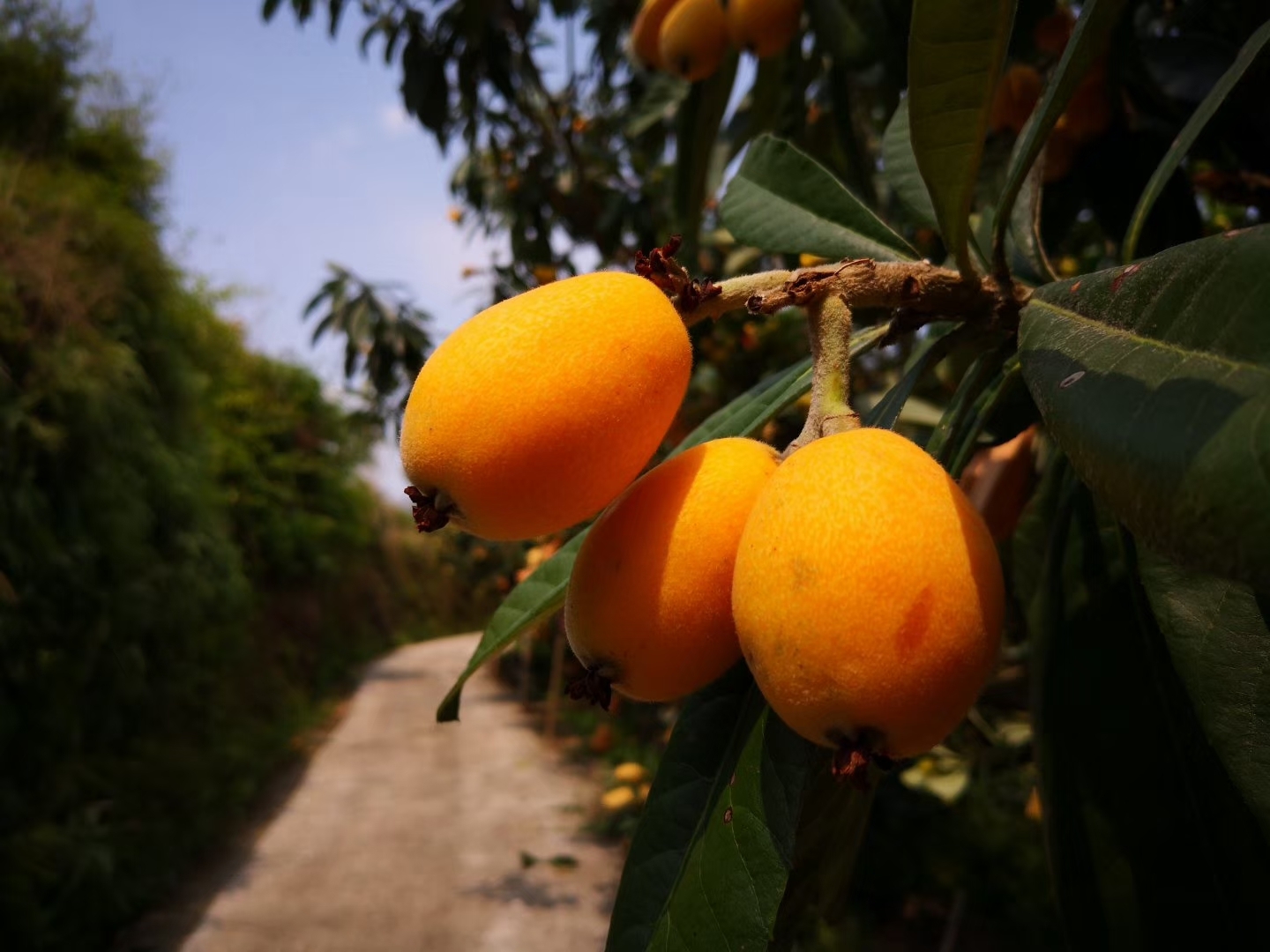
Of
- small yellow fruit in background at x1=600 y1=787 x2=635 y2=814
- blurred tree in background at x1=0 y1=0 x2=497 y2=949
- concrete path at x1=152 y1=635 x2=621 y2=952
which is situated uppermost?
blurred tree in background at x1=0 y1=0 x2=497 y2=949

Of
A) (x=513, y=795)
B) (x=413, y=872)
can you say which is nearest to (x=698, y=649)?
(x=413, y=872)

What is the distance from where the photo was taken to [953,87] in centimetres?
52

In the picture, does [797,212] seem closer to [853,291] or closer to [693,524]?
[853,291]

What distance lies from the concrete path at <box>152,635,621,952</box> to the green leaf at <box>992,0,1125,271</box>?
136 inches

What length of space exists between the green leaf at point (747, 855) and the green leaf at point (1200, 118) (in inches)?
19.4

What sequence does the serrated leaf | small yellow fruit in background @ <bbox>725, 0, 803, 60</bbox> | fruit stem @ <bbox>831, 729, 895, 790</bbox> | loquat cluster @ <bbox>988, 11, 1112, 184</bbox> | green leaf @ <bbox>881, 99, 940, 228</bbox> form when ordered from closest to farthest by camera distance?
fruit stem @ <bbox>831, 729, 895, 790</bbox> → green leaf @ <bbox>881, 99, 940, 228</bbox> → loquat cluster @ <bbox>988, 11, 1112, 184</bbox> → small yellow fruit in background @ <bbox>725, 0, 803, 60</bbox> → the serrated leaf

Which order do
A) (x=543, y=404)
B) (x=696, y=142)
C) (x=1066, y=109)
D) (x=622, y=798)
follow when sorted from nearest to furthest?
(x=543, y=404) → (x=1066, y=109) → (x=696, y=142) → (x=622, y=798)

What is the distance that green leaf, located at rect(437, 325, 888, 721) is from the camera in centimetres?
67

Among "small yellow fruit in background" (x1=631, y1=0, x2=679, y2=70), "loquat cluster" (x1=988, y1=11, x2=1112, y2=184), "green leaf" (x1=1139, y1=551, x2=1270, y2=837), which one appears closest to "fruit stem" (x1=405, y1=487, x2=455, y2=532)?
"green leaf" (x1=1139, y1=551, x2=1270, y2=837)

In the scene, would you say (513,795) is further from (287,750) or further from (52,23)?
(52,23)

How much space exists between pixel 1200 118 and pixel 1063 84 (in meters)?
0.12

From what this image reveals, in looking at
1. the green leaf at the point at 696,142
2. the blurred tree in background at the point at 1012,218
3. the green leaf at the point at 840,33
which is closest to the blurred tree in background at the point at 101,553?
the blurred tree in background at the point at 1012,218

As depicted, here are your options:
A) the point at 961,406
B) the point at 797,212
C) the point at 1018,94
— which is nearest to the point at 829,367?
the point at 961,406

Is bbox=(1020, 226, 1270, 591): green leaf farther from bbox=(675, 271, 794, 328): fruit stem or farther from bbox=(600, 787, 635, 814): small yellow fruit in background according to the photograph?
bbox=(600, 787, 635, 814): small yellow fruit in background
